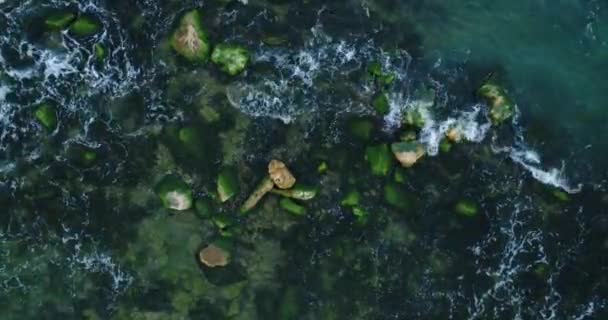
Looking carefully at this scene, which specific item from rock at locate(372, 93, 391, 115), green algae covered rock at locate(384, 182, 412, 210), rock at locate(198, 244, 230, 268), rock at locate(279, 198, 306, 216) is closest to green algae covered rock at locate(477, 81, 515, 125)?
rock at locate(372, 93, 391, 115)

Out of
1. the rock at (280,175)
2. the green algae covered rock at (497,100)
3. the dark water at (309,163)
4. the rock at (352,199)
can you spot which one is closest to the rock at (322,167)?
the dark water at (309,163)

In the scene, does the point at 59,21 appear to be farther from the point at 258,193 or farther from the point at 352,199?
the point at 352,199

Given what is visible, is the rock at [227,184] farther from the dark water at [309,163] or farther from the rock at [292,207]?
the rock at [292,207]

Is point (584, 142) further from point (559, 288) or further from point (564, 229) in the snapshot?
point (559, 288)

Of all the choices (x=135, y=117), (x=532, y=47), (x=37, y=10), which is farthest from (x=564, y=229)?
(x=37, y=10)

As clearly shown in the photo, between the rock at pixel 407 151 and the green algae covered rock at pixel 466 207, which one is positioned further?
the green algae covered rock at pixel 466 207

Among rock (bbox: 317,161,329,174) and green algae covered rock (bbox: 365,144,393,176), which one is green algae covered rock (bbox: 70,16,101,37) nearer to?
rock (bbox: 317,161,329,174)

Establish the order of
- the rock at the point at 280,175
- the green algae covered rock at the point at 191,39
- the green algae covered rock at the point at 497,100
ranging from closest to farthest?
the rock at the point at 280,175
the green algae covered rock at the point at 191,39
the green algae covered rock at the point at 497,100
